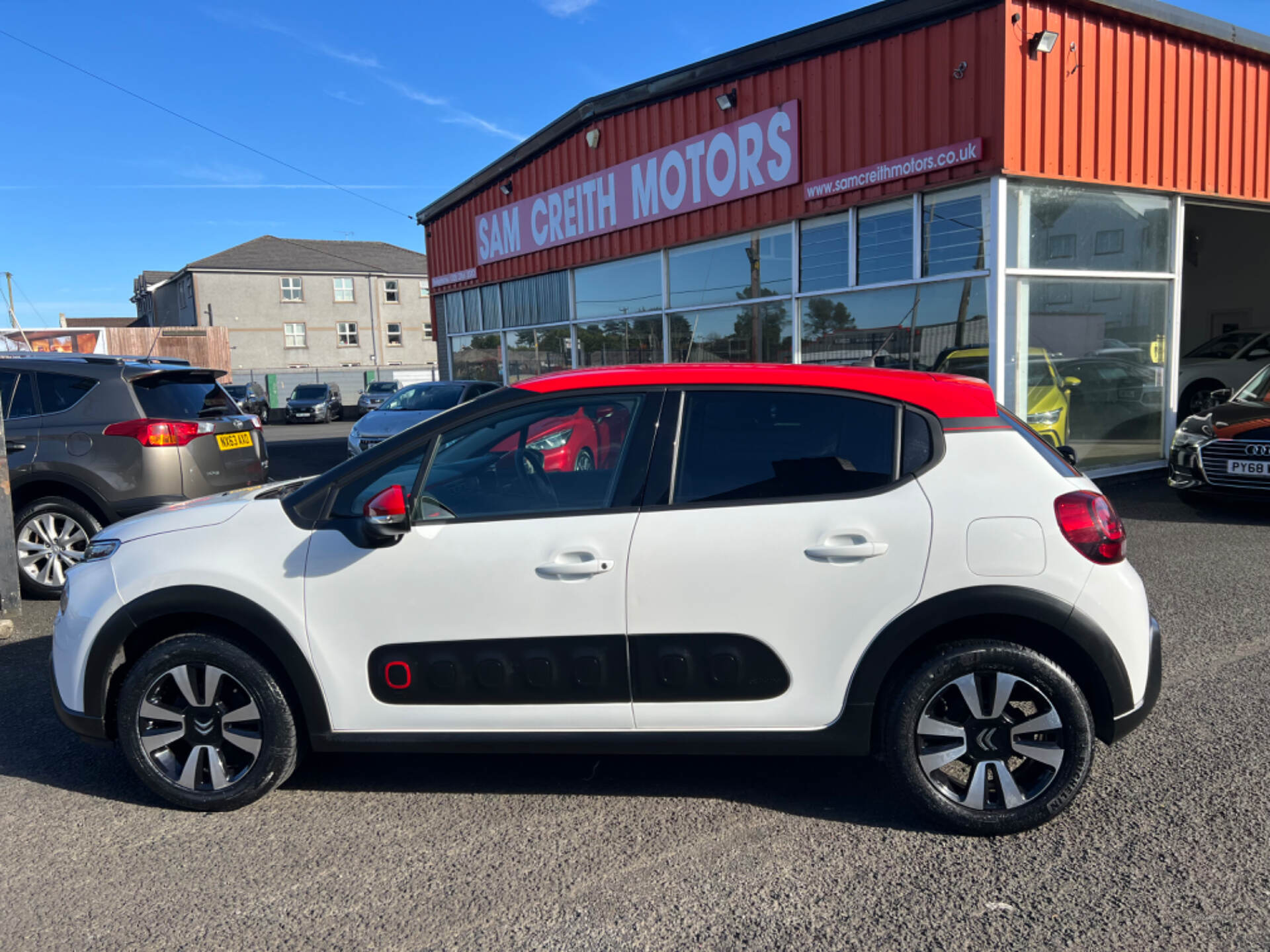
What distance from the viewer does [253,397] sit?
109 ft

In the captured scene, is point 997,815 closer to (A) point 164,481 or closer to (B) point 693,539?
(B) point 693,539

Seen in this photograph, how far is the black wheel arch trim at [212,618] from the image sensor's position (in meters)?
3.25

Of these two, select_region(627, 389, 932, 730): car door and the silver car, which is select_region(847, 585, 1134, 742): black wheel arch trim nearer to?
select_region(627, 389, 932, 730): car door

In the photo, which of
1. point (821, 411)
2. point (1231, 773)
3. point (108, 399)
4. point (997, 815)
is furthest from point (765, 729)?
point (108, 399)

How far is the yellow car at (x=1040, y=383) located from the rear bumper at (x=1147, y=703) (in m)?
6.64

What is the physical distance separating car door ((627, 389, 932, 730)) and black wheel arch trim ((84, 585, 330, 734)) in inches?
46.1

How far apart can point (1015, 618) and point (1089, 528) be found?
1.25 ft

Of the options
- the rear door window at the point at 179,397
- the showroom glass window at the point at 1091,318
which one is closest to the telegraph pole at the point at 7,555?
the rear door window at the point at 179,397

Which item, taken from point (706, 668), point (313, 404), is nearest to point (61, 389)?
point (706, 668)

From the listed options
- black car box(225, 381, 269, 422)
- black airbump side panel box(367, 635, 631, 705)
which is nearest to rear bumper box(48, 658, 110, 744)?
black airbump side panel box(367, 635, 631, 705)

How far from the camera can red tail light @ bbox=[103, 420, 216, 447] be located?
653cm

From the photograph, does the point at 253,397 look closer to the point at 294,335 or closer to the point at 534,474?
the point at 294,335

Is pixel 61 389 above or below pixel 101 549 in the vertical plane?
above

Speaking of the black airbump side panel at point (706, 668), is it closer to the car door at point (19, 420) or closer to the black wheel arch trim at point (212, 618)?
the black wheel arch trim at point (212, 618)
